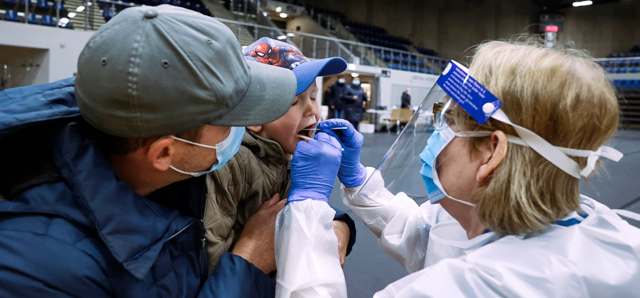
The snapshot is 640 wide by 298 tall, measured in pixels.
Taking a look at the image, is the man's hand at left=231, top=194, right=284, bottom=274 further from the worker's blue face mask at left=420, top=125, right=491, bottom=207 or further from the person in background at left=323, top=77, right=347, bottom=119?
the person in background at left=323, top=77, right=347, bottom=119

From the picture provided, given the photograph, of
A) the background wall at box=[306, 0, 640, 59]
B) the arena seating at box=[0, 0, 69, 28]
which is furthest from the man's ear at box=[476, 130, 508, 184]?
the background wall at box=[306, 0, 640, 59]

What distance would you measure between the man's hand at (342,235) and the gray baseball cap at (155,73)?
1.90 ft

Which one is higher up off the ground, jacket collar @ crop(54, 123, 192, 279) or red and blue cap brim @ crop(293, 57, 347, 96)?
red and blue cap brim @ crop(293, 57, 347, 96)

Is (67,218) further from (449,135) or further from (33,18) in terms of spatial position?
(33,18)

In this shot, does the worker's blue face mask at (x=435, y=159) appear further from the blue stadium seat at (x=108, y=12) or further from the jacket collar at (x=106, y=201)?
the blue stadium seat at (x=108, y=12)

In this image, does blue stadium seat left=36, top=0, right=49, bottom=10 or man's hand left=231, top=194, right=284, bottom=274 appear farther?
blue stadium seat left=36, top=0, right=49, bottom=10

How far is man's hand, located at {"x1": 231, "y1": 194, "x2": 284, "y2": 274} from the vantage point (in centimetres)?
110

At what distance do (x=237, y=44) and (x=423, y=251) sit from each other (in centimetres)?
84

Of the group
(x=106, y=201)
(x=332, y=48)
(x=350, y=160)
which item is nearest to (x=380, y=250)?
(x=350, y=160)

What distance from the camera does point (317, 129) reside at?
1476 millimetres

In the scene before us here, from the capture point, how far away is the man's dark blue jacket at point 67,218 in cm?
74

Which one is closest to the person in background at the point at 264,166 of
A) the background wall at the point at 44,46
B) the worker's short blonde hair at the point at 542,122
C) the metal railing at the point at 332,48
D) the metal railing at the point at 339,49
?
the worker's short blonde hair at the point at 542,122

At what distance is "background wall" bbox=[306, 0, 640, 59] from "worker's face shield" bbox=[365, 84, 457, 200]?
21.5m

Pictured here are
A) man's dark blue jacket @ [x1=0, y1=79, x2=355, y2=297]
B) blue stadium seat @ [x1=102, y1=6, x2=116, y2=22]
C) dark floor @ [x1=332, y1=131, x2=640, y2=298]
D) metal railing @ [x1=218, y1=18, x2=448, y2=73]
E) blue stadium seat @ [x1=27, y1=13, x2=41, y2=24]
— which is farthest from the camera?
metal railing @ [x1=218, y1=18, x2=448, y2=73]
